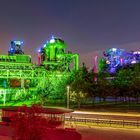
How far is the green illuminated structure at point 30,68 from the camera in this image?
10819 cm

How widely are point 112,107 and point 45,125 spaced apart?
154 ft

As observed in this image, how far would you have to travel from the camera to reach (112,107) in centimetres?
8081

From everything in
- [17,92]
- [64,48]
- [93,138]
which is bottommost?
[93,138]

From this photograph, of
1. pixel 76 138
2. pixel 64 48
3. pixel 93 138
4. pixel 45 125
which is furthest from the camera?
pixel 64 48

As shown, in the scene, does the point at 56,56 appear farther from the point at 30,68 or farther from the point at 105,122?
the point at 105,122

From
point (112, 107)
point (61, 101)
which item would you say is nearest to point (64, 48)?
point (61, 101)

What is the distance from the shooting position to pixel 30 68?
377ft

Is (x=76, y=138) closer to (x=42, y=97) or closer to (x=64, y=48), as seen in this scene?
(x=42, y=97)

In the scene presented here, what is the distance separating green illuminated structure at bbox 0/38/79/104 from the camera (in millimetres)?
108188

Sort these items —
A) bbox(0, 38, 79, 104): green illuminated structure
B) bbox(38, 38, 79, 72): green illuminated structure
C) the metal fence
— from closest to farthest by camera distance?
1. the metal fence
2. bbox(0, 38, 79, 104): green illuminated structure
3. bbox(38, 38, 79, 72): green illuminated structure

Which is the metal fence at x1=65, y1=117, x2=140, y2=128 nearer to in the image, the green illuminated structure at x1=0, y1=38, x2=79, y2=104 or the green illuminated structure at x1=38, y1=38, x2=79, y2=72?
the green illuminated structure at x1=0, y1=38, x2=79, y2=104

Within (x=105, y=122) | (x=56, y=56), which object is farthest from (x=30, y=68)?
(x=105, y=122)

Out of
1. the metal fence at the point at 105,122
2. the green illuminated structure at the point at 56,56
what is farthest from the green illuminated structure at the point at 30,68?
the metal fence at the point at 105,122

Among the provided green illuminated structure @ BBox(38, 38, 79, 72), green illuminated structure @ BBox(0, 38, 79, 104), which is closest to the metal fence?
green illuminated structure @ BBox(0, 38, 79, 104)
